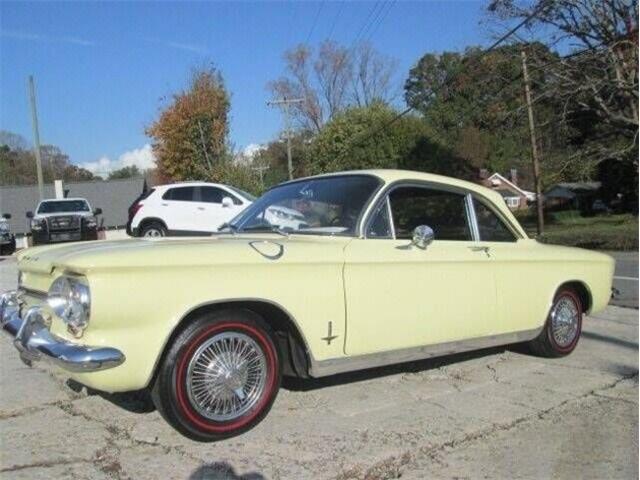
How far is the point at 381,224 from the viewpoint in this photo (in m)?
4.80

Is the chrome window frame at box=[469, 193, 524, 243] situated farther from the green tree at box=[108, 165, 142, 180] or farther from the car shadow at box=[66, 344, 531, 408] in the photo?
the green tree at box=[108, 165, 142, 180]

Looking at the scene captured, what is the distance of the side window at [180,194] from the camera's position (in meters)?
16.4

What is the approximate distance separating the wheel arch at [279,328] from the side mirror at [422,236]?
3.66 ft

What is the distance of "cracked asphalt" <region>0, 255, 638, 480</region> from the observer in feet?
11.8

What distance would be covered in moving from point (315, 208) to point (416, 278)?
0.88 metres

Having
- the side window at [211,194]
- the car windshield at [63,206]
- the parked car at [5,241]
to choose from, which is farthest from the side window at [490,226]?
the parked car at [5,241]

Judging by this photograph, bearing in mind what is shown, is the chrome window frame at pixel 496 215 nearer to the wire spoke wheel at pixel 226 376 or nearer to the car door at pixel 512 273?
the car door at pixel 512 273

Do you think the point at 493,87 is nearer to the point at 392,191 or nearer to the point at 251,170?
the point at 251,170

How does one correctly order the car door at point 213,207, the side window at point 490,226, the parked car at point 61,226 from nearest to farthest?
the side window at point 490,226 → the car door at point 213,207 → the parked car at point 61,226

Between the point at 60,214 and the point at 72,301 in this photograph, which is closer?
the point at 72,301

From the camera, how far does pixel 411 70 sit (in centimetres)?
7788

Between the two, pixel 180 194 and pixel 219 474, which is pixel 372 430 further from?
pixel 180 194

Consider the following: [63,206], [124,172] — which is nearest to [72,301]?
[63,206]

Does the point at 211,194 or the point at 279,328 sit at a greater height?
the point at 211,194
